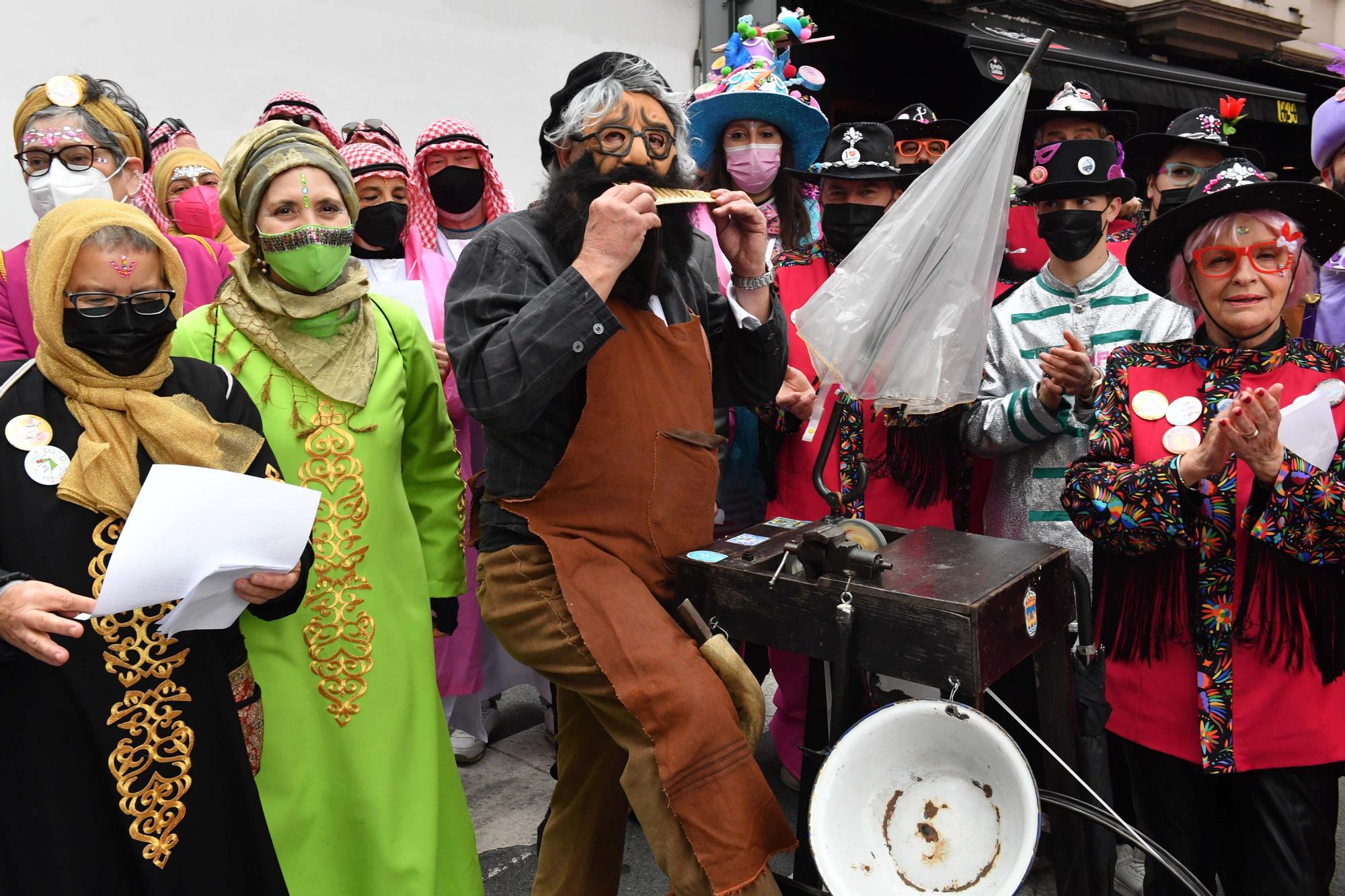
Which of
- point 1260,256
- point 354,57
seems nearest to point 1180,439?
point 1260,256

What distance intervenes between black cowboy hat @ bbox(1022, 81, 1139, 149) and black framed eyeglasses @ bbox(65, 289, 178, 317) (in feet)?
9.86

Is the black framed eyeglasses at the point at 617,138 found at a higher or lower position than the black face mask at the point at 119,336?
higher

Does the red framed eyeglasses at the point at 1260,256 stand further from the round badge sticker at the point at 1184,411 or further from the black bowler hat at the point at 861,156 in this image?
the black bowler hat at the point at 861,156

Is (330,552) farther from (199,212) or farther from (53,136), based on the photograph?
(199,212)

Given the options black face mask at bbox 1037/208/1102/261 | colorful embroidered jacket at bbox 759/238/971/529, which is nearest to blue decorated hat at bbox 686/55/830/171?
colorful embroidered jacket at bbox 759/238/971/529

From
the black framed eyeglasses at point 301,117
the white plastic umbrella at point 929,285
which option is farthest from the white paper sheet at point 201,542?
the black framed eyeglasses at point 301,117

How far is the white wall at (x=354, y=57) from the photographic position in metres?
5.08

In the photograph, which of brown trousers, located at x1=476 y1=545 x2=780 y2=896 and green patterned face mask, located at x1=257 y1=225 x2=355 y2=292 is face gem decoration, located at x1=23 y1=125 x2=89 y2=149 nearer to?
green patterned face mask, located at x1=257 y1=225 x2=355 y2=292

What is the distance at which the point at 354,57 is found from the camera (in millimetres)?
6078

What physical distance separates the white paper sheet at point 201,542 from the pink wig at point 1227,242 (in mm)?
2139

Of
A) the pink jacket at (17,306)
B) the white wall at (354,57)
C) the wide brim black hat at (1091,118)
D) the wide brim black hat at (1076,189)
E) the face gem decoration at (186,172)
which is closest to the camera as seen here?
the pink jacket at (17,306)

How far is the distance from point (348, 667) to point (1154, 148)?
13.2ft

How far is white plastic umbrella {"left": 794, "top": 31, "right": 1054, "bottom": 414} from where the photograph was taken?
2.39 metres

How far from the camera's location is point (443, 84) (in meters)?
6.49
